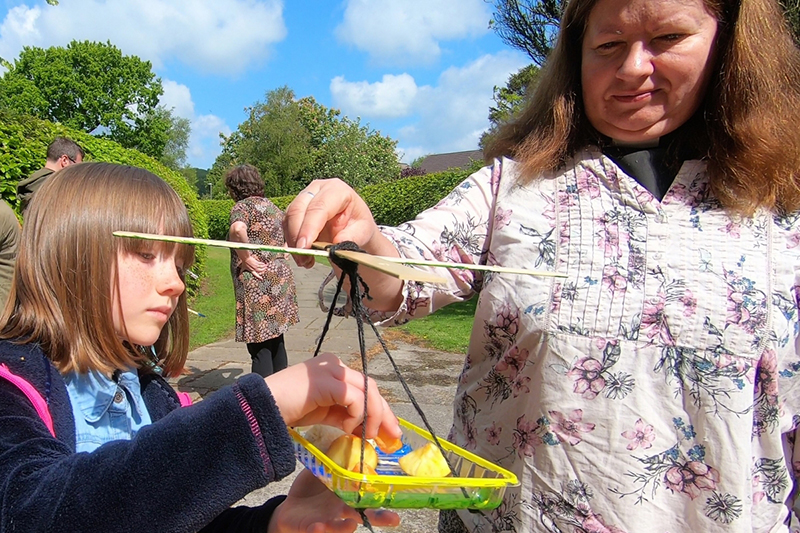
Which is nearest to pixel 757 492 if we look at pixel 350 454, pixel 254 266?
pixel 350 454

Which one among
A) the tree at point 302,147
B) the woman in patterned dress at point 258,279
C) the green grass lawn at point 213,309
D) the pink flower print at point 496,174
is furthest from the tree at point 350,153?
the pink flower print at point 496,174

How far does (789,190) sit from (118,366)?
5.31ft

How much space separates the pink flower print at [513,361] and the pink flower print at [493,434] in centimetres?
13

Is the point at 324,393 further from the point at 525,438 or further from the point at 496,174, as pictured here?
the point at 496,174

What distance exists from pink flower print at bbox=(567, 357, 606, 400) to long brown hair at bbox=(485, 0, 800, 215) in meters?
0.49

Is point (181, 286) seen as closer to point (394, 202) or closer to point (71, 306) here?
point (71, 306)

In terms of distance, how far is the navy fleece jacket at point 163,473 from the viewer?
849 mm

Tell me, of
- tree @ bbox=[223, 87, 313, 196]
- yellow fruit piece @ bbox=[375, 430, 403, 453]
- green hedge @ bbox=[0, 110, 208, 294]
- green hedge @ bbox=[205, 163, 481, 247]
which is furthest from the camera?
tree @ bbox=[223, 87, 313, 196]

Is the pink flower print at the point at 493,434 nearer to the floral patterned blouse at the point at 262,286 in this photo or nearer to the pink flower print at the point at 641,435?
the pink flower print at the point at 641,435

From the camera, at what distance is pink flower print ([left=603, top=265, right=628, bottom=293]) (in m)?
1.29

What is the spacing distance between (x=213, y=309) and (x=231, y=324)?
4.32ft

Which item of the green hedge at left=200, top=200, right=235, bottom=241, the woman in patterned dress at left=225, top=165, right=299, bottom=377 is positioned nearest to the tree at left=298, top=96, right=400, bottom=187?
the green hedge at left=200, top=200, right=235, bottom=241

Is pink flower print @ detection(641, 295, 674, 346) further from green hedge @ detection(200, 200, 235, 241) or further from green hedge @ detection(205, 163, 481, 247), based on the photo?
green hedge @ detection(200, 200, 235, 241)

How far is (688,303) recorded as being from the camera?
4.10ft
